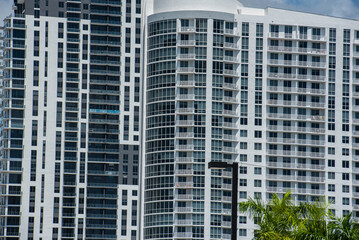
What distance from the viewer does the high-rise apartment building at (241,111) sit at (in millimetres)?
158875

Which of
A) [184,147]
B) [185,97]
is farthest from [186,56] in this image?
[184,147]

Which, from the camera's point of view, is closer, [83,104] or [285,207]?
[285,207]

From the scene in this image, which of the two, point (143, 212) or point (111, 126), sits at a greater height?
point (111, 126)

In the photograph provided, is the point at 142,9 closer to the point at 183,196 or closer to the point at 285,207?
the point at 183,196

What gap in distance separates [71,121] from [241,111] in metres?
33.2

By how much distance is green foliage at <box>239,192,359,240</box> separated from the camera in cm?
3978

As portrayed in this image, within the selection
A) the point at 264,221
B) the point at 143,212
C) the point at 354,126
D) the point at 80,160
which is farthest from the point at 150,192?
the point at 264,221

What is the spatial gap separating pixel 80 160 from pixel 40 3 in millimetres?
32153

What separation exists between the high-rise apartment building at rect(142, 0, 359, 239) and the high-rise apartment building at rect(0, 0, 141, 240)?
22.0ft

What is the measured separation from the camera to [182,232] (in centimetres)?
15700

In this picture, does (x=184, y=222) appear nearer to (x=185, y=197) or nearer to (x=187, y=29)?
(x=185, y=197)

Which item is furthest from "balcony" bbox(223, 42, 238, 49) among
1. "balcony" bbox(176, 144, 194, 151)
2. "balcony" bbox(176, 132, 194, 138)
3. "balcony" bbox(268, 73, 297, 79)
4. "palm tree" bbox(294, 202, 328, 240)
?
"palm tree" bbox(294, 202, 328, 240)

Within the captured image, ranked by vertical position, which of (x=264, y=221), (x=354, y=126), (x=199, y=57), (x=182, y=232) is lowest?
(x=182, y=232)

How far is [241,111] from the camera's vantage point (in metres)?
164
